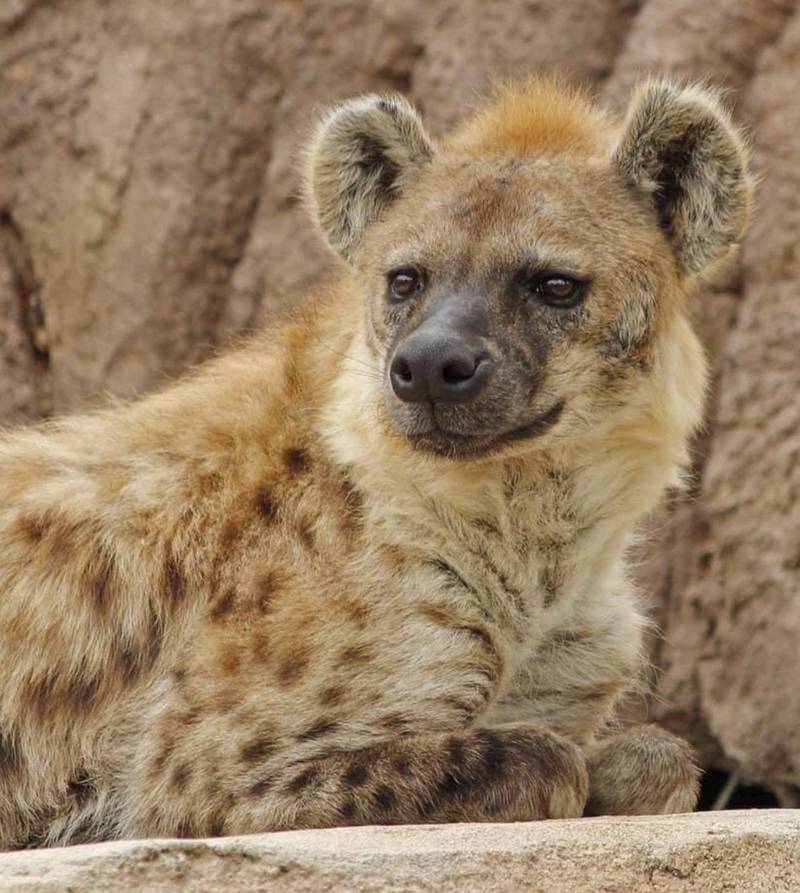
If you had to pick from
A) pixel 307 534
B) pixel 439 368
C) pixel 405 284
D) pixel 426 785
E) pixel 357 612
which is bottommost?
pixel 426 785

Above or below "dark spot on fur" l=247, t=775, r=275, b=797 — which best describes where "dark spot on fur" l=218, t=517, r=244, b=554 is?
above

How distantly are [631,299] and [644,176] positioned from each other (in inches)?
14.0

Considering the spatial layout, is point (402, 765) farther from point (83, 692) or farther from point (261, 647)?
point (83, 692)

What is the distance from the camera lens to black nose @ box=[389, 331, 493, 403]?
379cm

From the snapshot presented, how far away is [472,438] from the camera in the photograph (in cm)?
392

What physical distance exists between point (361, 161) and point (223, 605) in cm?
120

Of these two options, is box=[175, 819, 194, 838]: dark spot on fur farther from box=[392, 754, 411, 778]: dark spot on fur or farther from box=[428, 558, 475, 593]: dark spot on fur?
box=[428, 558, 475, 593]: dark spot on fur

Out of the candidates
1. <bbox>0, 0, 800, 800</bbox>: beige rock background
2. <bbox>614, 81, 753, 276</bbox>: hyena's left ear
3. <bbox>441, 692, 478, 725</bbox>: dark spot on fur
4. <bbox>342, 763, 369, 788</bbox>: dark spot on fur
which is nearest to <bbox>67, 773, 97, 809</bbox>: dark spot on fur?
<bbox>342, 763, 369, 788</bbox>: dark spot on fur

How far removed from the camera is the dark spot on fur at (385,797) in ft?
12.1

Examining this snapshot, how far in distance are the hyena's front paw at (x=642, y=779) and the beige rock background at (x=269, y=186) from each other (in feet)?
6.71

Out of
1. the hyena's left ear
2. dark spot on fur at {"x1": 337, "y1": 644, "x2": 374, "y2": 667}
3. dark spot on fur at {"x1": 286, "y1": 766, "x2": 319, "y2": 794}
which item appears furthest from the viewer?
the hyena's left ear

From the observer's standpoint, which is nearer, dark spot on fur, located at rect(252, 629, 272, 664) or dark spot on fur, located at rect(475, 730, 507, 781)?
dark spot on fur, located at rect(475, 730, 507, 781)

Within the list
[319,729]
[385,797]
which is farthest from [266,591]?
[385,797]

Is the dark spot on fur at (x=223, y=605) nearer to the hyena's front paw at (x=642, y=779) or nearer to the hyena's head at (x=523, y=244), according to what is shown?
the hyena's head at (x=523, y=244)
